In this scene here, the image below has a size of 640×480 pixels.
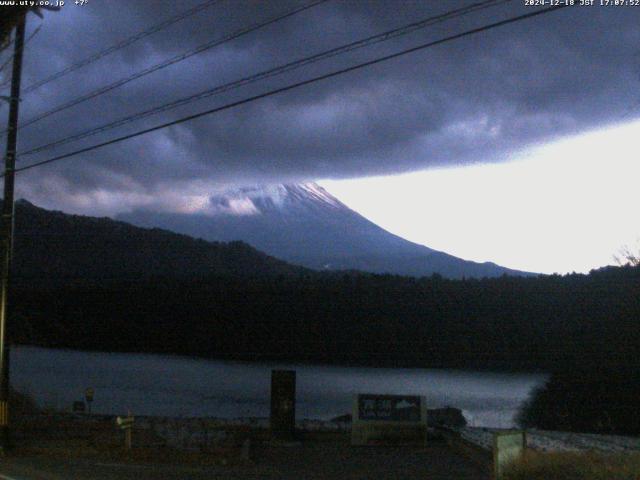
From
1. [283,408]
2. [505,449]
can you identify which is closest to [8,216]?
[283,408]

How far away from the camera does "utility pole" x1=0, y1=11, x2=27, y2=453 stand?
1977 cm

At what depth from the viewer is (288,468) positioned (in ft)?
62.5

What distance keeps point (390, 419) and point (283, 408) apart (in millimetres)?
3412

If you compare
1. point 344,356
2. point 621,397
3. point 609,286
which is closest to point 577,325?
point 609,286

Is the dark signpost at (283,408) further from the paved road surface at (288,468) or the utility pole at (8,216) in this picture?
the utility pole at (8,216)

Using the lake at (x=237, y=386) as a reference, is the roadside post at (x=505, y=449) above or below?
above

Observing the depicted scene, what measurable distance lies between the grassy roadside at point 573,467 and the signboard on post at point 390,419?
11163mm

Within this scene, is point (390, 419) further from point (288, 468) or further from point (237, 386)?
point (237, 386)

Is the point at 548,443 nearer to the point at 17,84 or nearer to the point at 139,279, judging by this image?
the point at 17,84

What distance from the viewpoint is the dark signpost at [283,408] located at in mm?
24359

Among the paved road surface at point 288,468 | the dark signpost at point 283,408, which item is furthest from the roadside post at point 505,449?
the dark signpost at point 283,408

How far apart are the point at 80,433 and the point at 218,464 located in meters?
7.88

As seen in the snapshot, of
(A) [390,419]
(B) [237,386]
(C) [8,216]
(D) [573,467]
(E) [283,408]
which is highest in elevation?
(C) [8,216]

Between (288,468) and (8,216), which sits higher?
(8,216)
